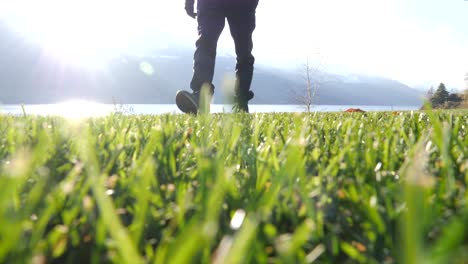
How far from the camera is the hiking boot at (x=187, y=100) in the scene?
4.89 m

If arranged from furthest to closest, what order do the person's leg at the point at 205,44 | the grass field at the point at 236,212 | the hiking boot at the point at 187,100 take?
the person's leg at the point at 205,44 → the hiking boot at the point at 187,100 → the grass field at the point at 236,212

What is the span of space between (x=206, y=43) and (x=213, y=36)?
14 centimetres

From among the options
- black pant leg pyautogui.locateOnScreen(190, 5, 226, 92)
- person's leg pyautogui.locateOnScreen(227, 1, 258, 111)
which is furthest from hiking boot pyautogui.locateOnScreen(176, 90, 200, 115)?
person's leg pyautogui.locateOnScreen(227, 1, 258, 111)

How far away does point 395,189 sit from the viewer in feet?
2.70

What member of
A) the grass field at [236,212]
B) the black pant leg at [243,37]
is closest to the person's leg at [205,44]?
the black pant leg at [243,37]

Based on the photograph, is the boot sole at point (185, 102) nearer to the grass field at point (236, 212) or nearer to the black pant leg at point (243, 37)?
the black pant leg at point (243, 37)

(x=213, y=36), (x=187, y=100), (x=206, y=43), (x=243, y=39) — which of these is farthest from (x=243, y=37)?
(x=187, y=100)

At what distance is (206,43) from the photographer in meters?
5.02

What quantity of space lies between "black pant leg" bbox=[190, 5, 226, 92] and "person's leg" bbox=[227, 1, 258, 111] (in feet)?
0.84

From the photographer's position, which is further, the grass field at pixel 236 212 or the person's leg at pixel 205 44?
the person's leg at pixel 205 44

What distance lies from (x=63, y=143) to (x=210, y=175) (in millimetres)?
884

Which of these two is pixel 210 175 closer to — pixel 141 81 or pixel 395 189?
pixel 395 189

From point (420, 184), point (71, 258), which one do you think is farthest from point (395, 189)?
point (71, 258)

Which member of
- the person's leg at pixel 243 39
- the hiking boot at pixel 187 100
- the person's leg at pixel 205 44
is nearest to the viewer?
the hiking boot at pixel 187 100
